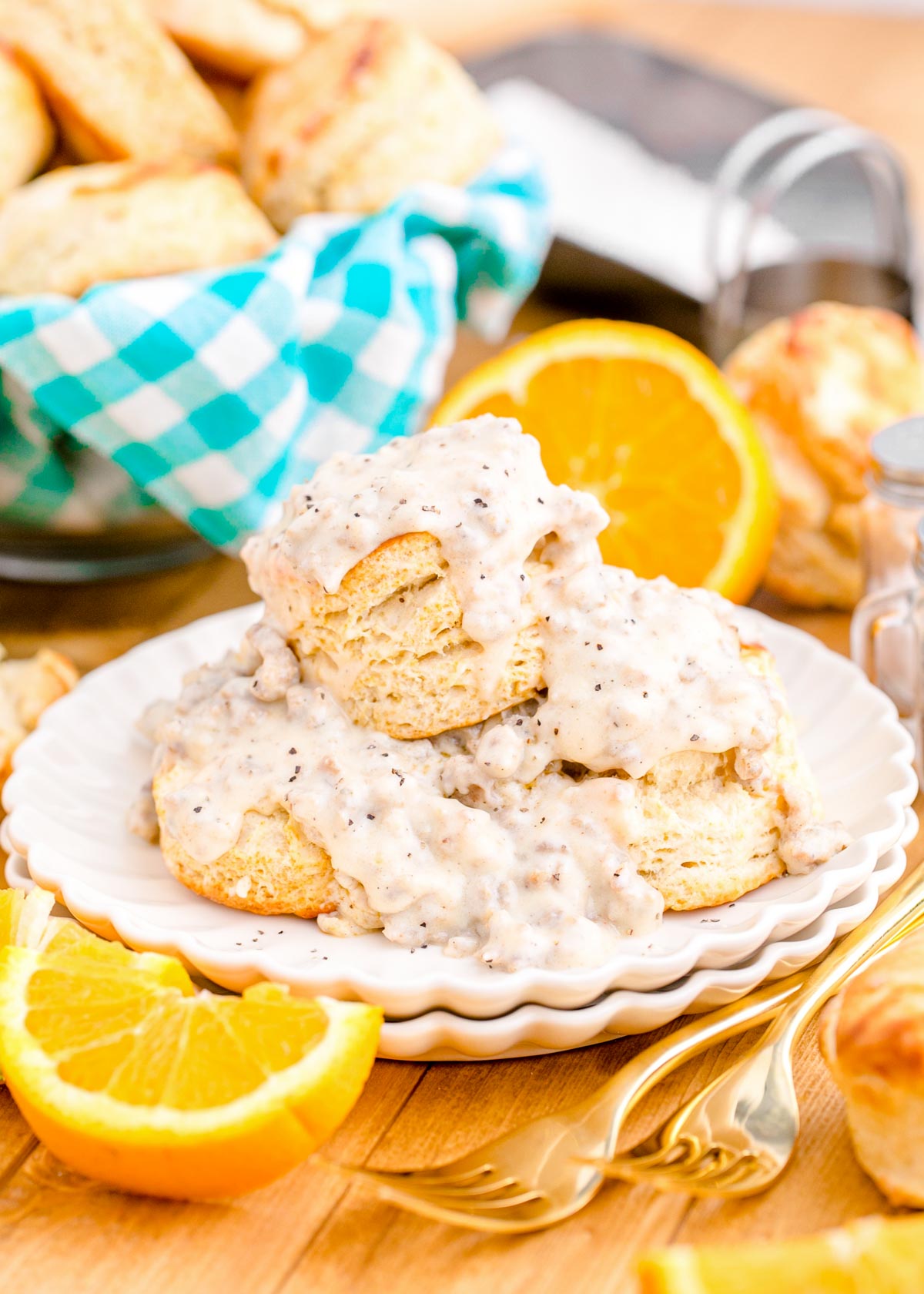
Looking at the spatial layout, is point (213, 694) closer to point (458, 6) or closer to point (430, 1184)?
point (430, 1184)

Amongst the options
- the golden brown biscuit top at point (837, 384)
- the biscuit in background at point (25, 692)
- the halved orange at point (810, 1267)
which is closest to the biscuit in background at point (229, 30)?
the golden brown biscuit top at point (837, 384)

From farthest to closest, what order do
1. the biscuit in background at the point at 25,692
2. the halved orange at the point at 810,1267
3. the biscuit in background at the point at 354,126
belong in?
the biscuit in background at the point at 354,126 → the biscuit in background at the point at 25,692 → the halved orange at the point at 810,1267

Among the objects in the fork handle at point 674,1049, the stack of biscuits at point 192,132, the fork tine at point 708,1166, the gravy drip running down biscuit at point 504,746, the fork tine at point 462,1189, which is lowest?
the fork tine at point 462,1189

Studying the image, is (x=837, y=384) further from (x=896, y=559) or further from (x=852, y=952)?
(x=852, y=952)

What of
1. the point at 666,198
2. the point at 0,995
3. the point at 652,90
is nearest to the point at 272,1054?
the point at 0,995

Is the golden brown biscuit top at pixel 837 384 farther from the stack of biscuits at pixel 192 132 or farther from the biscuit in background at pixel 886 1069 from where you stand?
the biscuit in background at pixel 886 1069

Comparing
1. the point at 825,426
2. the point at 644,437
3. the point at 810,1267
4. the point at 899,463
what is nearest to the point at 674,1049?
the point at 810,1267

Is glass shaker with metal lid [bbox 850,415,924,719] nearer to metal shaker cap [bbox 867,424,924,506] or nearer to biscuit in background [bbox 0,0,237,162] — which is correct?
metal shaker cap [bbox 867,424,924,506]
